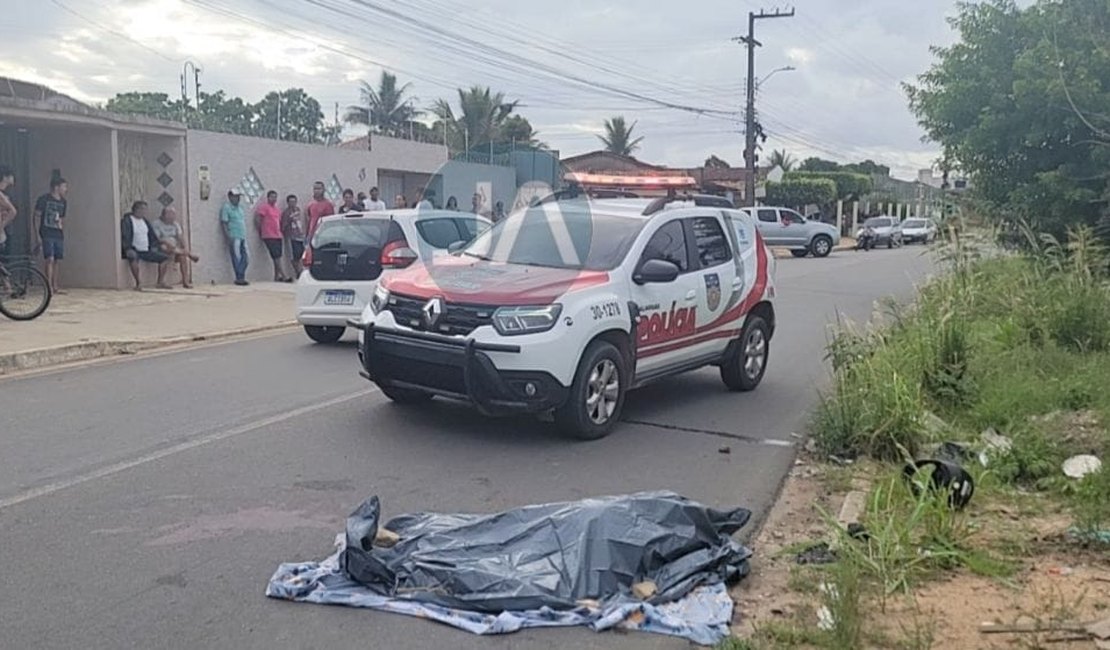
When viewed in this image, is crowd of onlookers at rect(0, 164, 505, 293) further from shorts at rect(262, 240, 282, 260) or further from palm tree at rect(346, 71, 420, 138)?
palm tree at rect(346, 71, 420, 138)

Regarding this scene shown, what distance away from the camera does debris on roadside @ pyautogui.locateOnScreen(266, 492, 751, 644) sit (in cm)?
439

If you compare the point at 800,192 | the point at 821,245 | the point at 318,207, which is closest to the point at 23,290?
the point at 318,207

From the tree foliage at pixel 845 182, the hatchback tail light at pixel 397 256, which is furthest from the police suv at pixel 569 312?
the tree foliage at pixel 845 182

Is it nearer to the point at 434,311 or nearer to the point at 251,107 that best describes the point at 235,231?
the point at 434,311

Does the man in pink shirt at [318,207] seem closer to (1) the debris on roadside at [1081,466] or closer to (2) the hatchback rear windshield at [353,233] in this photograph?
(2) the hatchback rear windshield at [353,233]

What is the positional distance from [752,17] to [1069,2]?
91.9ft

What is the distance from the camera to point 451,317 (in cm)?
741

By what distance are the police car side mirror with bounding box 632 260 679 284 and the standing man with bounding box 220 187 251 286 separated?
12822 millimetres

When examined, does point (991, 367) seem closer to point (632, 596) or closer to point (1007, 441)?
point (1007, 441)

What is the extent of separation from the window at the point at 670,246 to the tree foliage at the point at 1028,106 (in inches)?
310

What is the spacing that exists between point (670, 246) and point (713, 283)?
68 centimetres

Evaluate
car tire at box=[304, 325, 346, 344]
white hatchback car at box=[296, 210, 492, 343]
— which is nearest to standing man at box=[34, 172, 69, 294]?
car tire at box=[304, 325, 346, 344]

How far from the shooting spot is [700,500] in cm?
634

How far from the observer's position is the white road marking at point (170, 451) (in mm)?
5934
